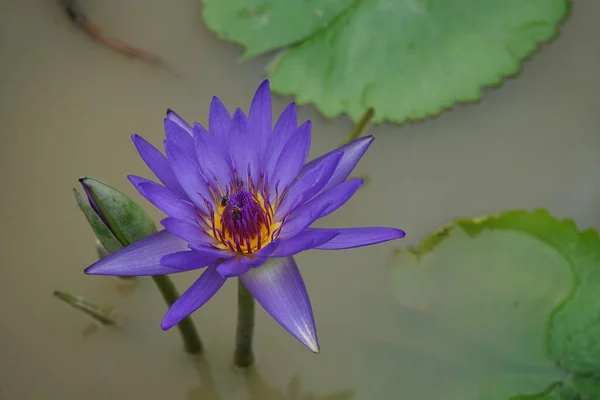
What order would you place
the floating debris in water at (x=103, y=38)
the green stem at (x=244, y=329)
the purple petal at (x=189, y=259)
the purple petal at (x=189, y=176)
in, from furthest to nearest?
the floating debris in water at (x=103, y=38) < the green stem at (x=244, y=329) < the purple petal at (x=189, y=176) < the purple petal at (x=189, y=259)

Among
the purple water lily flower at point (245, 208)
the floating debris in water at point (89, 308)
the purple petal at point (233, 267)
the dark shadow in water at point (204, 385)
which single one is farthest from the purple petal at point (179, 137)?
the dark shadow in water at point (204, 385)

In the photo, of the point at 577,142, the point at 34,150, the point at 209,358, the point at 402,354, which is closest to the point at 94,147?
the point at 34,150

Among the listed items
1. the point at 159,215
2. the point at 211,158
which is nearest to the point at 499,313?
the point at 211,158

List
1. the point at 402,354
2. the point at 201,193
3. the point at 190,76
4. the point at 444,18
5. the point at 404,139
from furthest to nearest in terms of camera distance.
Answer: the point at 190,76 < the point at 404,139 < the point at 444,18 < the point at 402,354 < the point at 201,193

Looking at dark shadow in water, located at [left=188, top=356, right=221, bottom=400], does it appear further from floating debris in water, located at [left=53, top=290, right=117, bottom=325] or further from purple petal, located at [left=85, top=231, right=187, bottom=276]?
purple petal, located at [left=85, top=231, right=187, bottom=276]

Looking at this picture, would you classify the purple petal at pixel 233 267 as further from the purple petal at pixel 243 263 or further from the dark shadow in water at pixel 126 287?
the dark shadow in water at pixel 126 287

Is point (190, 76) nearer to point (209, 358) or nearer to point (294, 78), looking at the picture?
point (294, 78)
